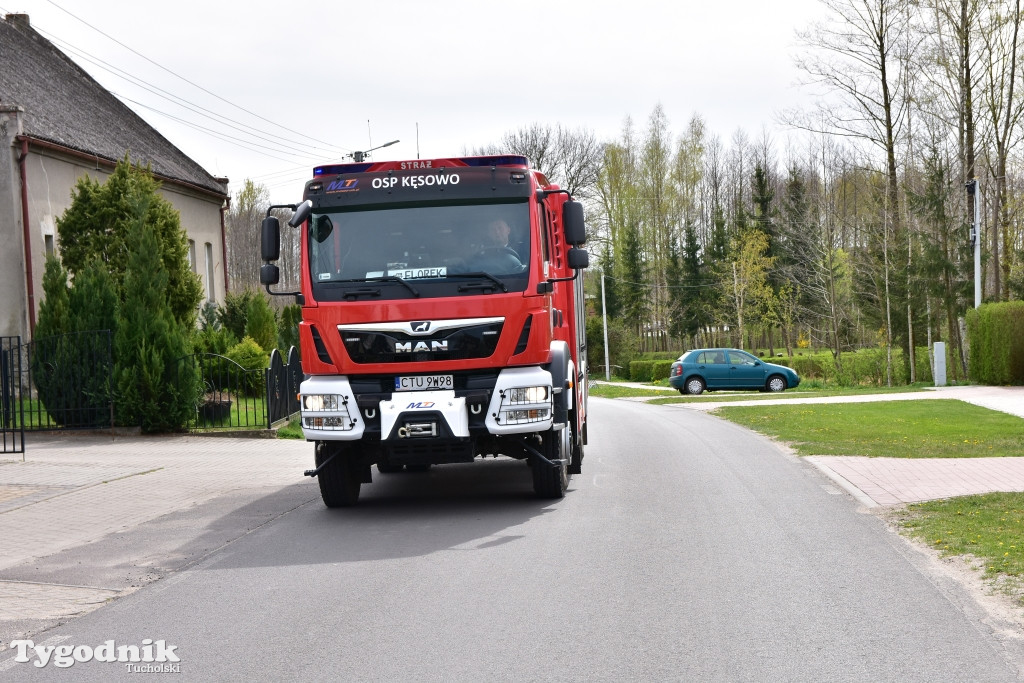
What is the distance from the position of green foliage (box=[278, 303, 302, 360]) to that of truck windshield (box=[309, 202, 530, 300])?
61.6 ft

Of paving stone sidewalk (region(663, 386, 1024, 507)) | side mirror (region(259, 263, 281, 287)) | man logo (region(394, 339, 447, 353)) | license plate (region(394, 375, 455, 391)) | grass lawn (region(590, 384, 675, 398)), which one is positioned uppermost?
side mirror (region(259, 263, 281, 287))

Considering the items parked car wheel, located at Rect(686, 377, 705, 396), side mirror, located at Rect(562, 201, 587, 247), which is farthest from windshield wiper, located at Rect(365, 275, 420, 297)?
parked car wheel, located at Rect(686, 377, 705, 396)

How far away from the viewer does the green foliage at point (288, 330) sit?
29.2 meters

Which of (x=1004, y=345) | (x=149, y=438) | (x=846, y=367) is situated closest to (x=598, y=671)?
(x=149, y=438)

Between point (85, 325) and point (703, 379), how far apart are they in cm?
2267

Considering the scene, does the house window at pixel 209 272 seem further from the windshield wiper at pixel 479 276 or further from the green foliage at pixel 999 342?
the windshield wiper at pixel 479 276

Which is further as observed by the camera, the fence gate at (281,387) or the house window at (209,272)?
the house window at (209,272)

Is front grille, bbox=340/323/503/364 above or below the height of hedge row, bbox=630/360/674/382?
above

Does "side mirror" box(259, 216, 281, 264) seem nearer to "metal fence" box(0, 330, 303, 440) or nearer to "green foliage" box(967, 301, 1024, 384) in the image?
"metal fence" box(0, 330, 303, 440)

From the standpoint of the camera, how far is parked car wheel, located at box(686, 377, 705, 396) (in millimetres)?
35875

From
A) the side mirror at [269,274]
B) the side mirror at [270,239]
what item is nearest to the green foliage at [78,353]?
the side mirror at [269,274]

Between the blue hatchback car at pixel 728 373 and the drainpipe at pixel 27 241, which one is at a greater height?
the drainpipe at pixel 27 241

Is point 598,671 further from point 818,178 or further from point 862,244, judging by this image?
point 818,178

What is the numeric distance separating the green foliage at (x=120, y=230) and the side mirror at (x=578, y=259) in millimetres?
13357
